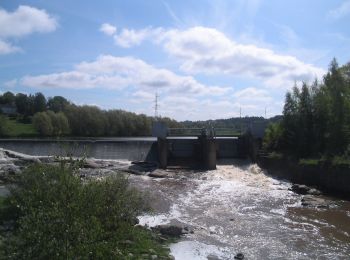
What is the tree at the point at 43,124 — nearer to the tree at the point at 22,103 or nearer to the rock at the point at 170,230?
the tree at the point at 22,103

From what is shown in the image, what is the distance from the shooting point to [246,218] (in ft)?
68.3

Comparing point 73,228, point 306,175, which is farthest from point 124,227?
point 306,175

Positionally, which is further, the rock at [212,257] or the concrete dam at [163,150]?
the concrete dam at [163,150]

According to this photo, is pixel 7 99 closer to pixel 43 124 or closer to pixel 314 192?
pixel 43 124

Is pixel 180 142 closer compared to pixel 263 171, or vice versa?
pixel 263 171

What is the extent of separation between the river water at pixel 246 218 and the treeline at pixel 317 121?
4883 millimetres

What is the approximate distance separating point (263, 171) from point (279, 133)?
494 cm

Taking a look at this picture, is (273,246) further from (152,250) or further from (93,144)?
(93,144)

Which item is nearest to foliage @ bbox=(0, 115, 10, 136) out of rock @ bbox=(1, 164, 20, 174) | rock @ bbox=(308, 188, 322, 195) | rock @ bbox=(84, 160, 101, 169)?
rock @ bbox=(1, 164, 20, 174)

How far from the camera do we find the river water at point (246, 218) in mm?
15594

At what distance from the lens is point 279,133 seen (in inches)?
1523

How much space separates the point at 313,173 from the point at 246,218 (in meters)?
11.8

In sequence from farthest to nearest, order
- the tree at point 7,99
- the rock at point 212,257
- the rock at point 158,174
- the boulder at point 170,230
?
the tree at point 7,99
the rock at point 158,174
the boulder at point 170,230
the rock at point 212,257

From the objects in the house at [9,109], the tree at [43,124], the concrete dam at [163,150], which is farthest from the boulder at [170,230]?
the house at [9,109]
